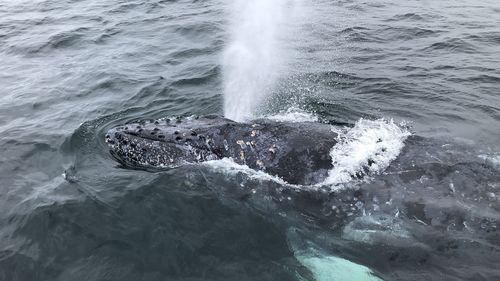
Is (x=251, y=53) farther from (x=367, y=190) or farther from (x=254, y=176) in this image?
(x=367, y=190)

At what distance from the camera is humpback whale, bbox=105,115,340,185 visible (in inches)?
346

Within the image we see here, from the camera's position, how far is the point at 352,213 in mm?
8203

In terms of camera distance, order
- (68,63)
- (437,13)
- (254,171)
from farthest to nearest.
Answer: (437,13), (68,63), (254,171)

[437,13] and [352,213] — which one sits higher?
[437,13]

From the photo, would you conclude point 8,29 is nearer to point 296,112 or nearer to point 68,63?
point 68,63

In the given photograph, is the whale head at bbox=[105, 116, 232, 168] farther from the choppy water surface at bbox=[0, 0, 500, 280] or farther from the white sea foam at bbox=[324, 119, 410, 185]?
the white sea foam at bbox=[324, 119, 410, 185]

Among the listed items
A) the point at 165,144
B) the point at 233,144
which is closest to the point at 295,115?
the point at 233,144

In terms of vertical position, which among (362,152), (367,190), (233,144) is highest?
(233,144)

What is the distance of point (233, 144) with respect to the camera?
366 inches

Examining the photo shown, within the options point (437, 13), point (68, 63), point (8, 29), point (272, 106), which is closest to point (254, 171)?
point (272, 106)

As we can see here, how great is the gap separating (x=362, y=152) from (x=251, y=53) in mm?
9708

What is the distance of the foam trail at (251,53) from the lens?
13.7 meters

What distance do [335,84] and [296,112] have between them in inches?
105

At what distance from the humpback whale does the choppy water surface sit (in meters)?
0.29
